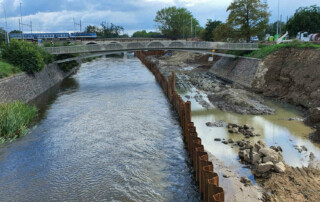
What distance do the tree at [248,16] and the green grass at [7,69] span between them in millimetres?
38247

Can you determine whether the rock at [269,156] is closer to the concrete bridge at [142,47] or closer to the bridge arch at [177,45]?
the concrete bridge at [142,47]

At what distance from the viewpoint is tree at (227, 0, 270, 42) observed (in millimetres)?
52844

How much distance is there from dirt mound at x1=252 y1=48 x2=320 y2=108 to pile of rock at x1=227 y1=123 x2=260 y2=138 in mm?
8693

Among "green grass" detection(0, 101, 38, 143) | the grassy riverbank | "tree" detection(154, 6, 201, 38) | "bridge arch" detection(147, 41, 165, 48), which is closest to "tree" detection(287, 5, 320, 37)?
the grassy riverbank

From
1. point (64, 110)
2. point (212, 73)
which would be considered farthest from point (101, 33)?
point (64, 110)

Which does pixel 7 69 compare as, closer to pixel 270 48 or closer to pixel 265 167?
pixel 265 167

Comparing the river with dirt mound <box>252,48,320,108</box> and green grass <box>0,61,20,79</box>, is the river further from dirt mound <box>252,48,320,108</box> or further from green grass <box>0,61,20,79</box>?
dirt mound <box>252,48,320,108</box>

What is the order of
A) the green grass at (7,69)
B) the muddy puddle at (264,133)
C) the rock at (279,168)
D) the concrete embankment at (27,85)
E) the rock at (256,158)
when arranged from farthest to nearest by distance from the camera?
1. the green grass at (7,69)
2. the concrete embankment at (27,85)
3. the muddy puddle at (264,133)
4. the rock at (256,158)
5. the rock at (279,168)

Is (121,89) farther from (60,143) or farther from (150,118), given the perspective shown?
(60,143)

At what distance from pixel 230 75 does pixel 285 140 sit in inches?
1130

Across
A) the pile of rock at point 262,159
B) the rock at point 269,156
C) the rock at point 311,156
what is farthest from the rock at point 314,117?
the rock at point 269,156

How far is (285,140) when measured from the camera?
68.0ft

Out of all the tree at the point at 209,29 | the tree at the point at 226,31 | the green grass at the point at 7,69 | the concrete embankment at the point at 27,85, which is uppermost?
the tree at the point at 209,29

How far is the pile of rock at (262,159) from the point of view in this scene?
50.6 ft
